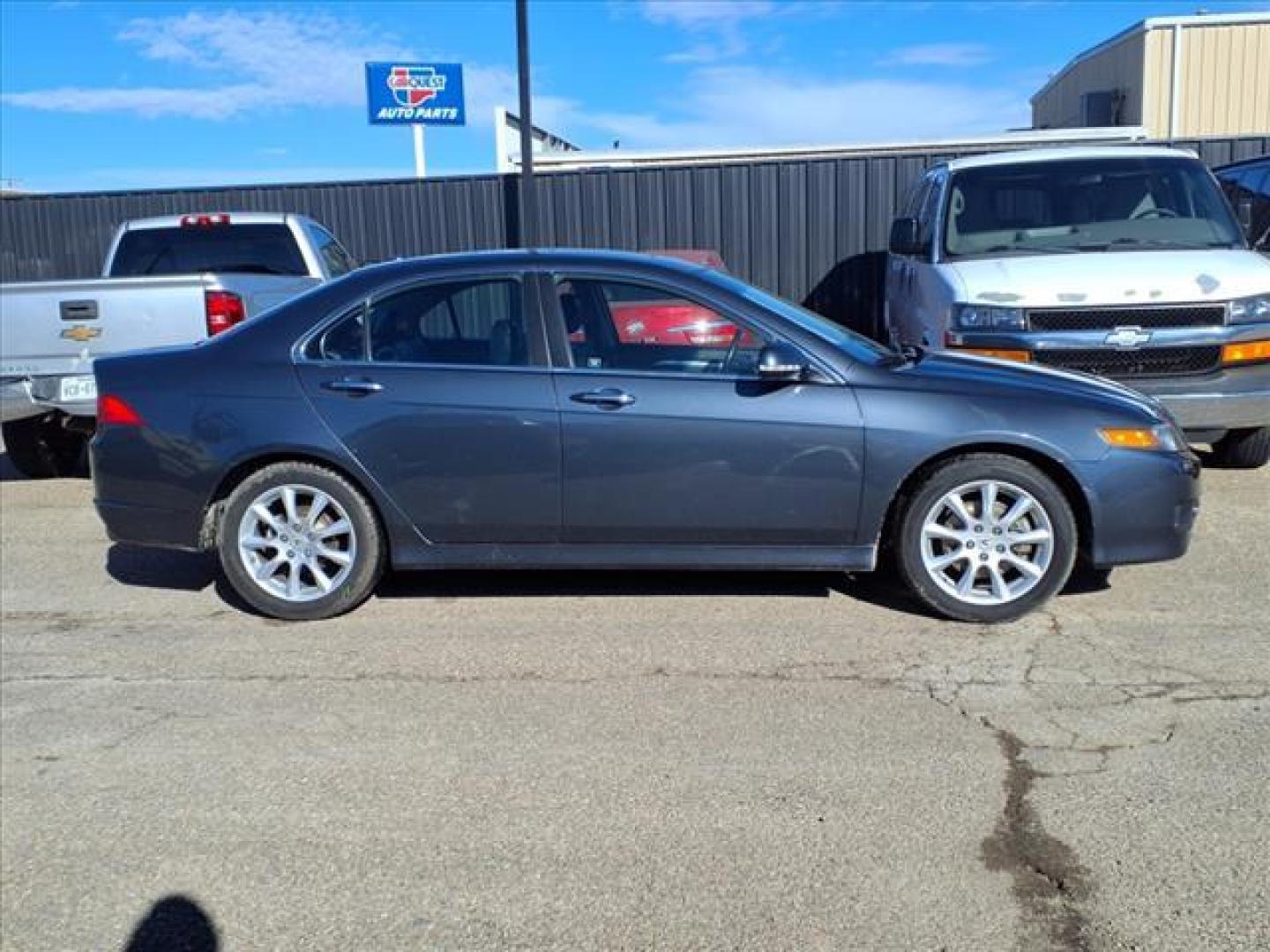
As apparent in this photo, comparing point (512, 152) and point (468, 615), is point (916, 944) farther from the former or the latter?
point (512, 152)

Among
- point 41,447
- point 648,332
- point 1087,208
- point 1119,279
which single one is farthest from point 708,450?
point 41,447

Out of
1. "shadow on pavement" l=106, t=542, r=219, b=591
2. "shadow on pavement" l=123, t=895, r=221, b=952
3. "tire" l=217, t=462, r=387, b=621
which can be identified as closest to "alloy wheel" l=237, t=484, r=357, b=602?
"tire" l=217, t=462, r=387, b=621

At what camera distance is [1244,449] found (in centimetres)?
778

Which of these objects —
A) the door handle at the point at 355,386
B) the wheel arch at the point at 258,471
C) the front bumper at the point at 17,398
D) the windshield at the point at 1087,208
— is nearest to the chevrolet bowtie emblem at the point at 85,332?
the front bumper at the point at 17,398

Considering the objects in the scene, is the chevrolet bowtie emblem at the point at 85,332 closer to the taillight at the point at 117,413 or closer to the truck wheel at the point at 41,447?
the truck wheel at the point at 41,447

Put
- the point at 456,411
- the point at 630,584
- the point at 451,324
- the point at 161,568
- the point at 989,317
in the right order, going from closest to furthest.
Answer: the point at 456,411 → the point at 451,324 → the point at 630,584 → the point at 161,568 → the point at 989,317

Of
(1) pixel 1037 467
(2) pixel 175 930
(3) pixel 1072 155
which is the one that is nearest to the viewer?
(2) pixel 175 930

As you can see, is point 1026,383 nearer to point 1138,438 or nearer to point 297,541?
point 1138,438

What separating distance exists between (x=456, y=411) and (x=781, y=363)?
4.66ft

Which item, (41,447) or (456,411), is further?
Answer: (41,447)

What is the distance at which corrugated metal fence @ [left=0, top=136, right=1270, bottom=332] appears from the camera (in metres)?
13.5

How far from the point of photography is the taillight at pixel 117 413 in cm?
525

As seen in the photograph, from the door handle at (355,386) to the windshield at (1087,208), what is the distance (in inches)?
170

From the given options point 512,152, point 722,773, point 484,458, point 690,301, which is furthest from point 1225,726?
point 512,152
